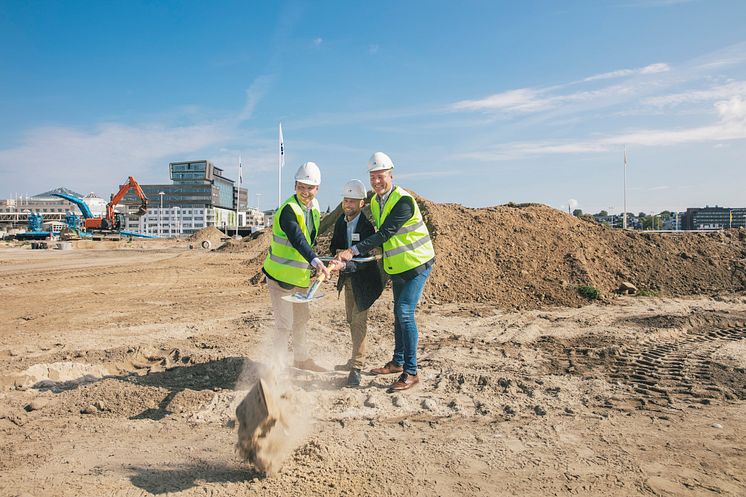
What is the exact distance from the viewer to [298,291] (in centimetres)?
501

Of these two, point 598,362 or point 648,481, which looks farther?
point 598,362

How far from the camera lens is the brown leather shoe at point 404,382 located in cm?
489

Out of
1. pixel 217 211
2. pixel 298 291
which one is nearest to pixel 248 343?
pixel 298 291

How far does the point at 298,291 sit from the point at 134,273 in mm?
14311

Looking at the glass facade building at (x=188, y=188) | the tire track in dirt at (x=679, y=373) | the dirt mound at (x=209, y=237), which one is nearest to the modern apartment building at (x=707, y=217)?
the dirt mound at (x=209, y=237)

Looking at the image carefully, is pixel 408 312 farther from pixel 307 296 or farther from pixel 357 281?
pixel 307 296

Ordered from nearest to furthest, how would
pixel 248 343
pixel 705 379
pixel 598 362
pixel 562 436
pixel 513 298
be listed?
pixel 562 436, pixel 705 379, pixel 598 362, pixel 248 343, pixel 513 298

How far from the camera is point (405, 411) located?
4410 mm

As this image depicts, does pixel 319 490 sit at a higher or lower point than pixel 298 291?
lower

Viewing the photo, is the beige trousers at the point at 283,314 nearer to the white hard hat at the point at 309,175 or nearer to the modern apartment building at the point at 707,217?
the white hard hat at the point at 309,175

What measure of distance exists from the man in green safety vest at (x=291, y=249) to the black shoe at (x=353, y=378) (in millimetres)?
742

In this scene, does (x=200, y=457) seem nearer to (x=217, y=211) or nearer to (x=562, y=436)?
(x=562, y=436)

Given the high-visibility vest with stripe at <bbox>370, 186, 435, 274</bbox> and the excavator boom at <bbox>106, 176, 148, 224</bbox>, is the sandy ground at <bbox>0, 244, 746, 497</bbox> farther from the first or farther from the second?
the excavator boom at <bbox>106, 176, 148, 224</bbox>

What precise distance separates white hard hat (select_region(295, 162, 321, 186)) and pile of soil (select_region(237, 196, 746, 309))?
20.3ft
